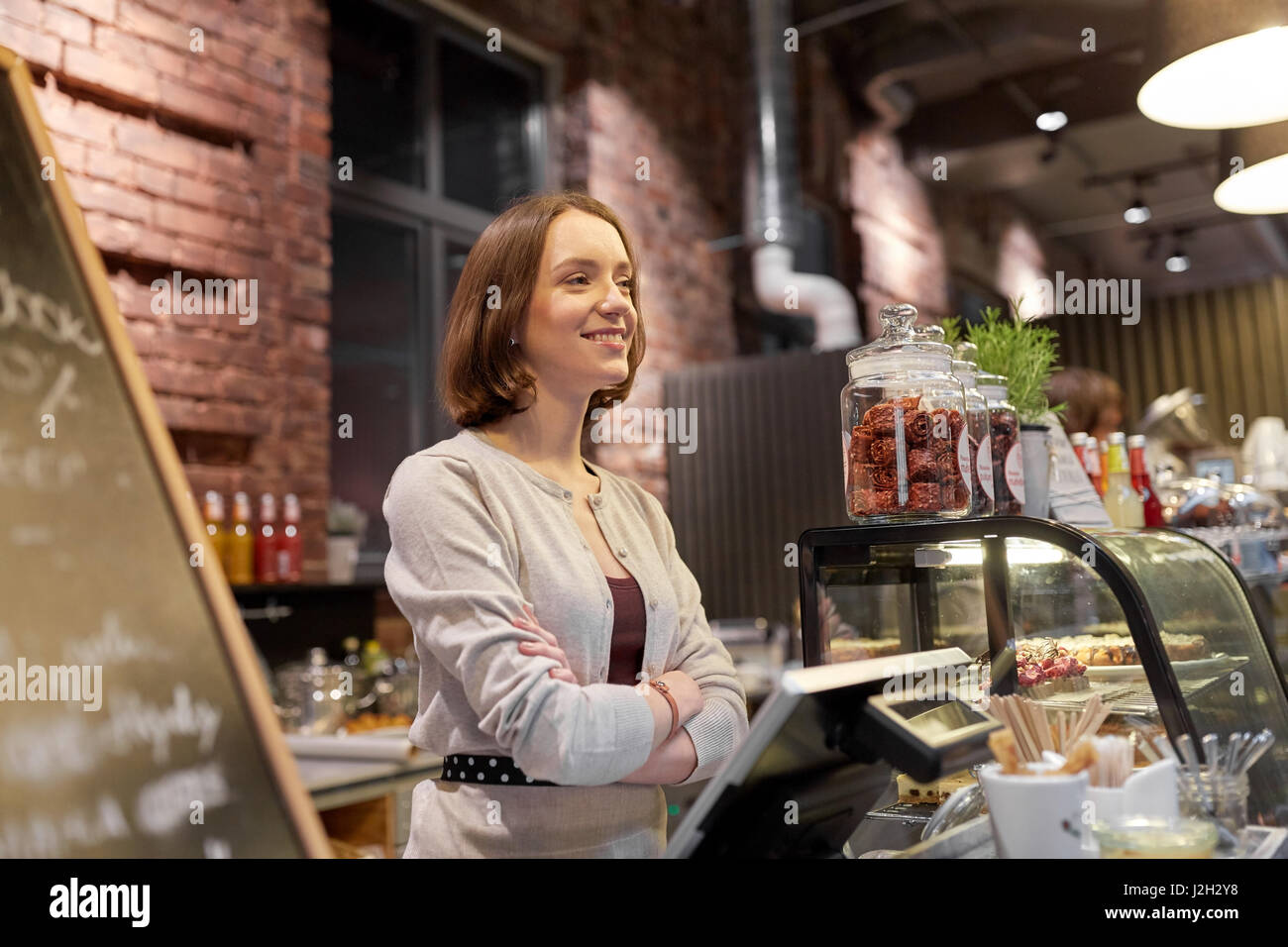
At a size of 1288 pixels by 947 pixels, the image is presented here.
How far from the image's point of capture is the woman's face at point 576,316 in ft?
4.82

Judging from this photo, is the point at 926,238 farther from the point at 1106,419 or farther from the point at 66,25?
the point at 66,25

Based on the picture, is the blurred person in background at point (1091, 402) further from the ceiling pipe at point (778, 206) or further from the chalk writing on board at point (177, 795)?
the chalk writing on board at point (177, 795)

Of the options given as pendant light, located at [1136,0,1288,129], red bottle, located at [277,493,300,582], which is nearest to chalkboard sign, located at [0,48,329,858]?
pendant light, located at [1136,0,1288,129]

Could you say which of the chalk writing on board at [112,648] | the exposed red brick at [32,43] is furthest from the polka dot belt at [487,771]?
the exposed red brick at [32,43]

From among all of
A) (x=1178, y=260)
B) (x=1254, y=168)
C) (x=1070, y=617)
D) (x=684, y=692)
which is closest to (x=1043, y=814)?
(x=684, y=692)

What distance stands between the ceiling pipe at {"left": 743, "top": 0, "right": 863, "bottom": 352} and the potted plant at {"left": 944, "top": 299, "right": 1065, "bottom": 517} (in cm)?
359

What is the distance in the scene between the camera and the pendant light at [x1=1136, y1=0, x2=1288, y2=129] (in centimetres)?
198

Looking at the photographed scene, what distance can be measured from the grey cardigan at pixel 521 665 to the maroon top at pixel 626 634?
0.02m

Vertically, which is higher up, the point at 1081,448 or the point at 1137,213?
the point at 1137,213

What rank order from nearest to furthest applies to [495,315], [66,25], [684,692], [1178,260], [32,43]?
[684,692]
[495,315]
[32,43]
[66,25]
[1178,260]

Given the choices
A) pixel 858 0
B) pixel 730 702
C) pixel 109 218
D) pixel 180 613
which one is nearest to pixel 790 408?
pixel 858 0

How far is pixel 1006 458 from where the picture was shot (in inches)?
65.3

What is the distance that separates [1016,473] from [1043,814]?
2.37ft
